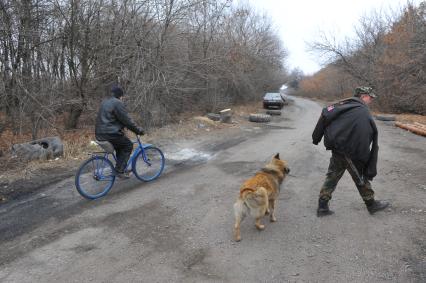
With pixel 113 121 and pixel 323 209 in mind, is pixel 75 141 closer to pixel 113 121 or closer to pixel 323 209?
pixel 113 121

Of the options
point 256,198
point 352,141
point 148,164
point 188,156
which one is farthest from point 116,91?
point 352,141

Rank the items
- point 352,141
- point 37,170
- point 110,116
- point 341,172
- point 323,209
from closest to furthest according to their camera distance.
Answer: point 352,141 → point 341,172 → point 323,209 → point 110,116 → point 37,170

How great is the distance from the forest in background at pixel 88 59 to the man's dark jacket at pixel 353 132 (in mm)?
8766

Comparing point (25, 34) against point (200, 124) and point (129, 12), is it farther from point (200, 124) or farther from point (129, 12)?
point (200, 124)

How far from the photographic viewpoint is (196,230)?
5082 mm

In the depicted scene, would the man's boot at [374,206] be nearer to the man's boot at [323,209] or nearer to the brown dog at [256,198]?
the man's boot at [323,209]

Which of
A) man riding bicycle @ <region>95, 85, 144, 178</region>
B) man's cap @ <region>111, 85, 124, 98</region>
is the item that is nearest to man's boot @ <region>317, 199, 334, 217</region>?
man riding bicycle @ <region>95, 85, 144, 178</region>

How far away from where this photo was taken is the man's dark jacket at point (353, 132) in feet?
16.7

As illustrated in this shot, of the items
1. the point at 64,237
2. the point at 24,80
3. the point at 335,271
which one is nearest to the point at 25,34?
the point at 24,80

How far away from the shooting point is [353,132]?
201 inches

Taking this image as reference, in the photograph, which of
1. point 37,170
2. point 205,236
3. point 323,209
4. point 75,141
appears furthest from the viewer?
point 75,141

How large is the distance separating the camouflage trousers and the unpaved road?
361 mm

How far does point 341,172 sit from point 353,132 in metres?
0.65

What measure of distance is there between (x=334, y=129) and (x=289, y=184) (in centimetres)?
227
